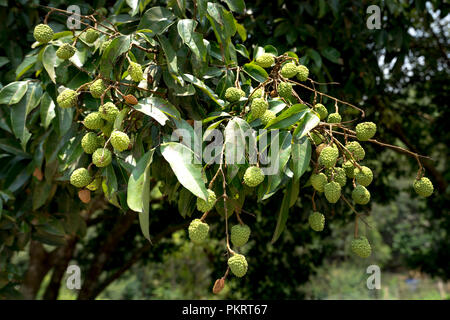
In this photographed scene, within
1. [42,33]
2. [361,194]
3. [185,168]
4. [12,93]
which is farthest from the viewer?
[12,93]

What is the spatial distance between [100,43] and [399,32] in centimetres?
144

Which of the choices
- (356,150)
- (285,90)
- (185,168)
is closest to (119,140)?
(185,168)

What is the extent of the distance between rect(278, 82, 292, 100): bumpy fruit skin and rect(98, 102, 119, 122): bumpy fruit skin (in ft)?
1.28

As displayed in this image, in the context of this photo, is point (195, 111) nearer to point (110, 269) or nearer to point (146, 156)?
point (146, 156)

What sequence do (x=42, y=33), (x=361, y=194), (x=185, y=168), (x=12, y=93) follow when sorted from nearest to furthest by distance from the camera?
(x=185, y=168) → (x=361, y=194) → (x=42, y=33) → (x=12, y=93)

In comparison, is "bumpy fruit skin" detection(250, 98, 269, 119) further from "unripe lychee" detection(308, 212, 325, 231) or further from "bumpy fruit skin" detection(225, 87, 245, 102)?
"unripe lychee" detection(308, 212, 325, 231)

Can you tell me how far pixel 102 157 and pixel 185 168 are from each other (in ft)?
0.64

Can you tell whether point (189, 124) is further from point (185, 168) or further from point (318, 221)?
point (318, 221)

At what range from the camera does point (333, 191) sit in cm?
94

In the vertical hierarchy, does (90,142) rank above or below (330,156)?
below

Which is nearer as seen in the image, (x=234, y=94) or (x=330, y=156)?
(x=330, y=156)

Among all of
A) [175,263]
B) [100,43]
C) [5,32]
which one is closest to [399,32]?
[100,43]

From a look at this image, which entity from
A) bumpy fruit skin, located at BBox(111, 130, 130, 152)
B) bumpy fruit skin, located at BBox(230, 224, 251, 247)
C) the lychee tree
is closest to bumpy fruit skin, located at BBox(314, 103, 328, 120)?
the lychee tree

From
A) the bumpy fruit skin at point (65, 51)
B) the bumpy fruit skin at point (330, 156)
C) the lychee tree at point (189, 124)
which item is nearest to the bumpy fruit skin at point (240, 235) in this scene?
the lychee tree at point (189, 124)
